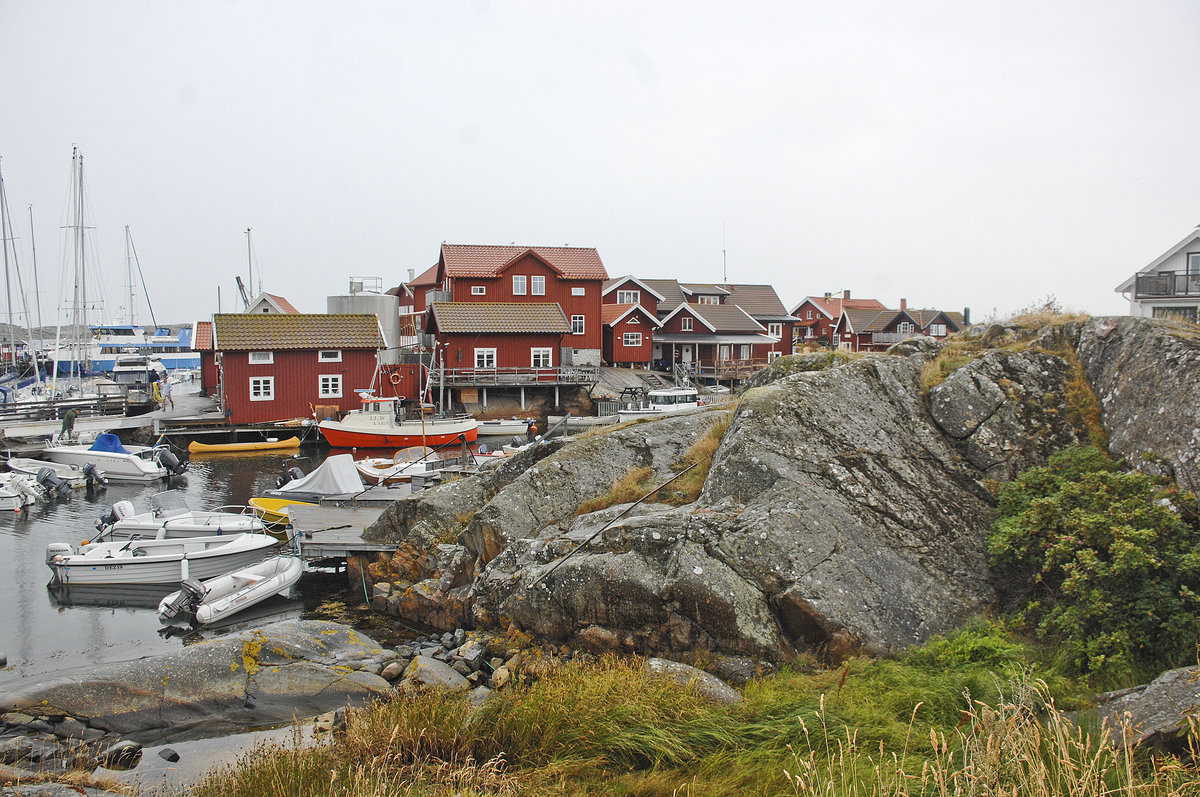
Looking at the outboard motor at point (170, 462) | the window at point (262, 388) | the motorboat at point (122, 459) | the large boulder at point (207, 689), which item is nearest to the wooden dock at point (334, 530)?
the large boulder at point (207, 689)

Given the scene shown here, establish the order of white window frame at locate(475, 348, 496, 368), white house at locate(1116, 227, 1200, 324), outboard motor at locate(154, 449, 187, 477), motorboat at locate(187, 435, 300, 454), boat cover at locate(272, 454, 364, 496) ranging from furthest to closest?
white window frame at locate(475, 348, 496, 368) → motorboat at locate(187, 435, 300, 454) → outboard motor at locate(154, 449, 187, 477) → white house at locate(1116, 227, 1200, 324) → boat cover at locate(272, 454, 364, 496)

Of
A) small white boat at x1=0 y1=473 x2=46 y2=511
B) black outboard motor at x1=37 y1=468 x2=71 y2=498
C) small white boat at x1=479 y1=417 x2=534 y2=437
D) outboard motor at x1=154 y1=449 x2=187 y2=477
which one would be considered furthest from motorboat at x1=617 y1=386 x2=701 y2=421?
small white boat at x1=0 y1=473 x2=46 y2=511

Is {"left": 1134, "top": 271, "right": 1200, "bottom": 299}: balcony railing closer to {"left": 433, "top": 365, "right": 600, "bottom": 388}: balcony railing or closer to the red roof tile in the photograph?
{"left": 433, "top": 365, "right": 600, "bottom": 388}: balcony railing

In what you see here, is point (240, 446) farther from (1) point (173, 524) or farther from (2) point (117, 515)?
(1) point (173, 524)

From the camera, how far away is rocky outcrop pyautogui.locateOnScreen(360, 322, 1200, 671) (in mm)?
9914

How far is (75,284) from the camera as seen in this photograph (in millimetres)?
48250

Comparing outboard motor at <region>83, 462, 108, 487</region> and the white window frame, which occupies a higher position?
the white window frame

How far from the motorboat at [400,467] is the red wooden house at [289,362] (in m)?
12.7

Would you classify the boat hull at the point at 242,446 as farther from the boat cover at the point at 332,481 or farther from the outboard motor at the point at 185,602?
the outboard motor at the point at 185,602

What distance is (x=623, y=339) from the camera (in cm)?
5200

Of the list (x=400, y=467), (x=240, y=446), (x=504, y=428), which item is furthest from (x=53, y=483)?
(x=504, y=428)

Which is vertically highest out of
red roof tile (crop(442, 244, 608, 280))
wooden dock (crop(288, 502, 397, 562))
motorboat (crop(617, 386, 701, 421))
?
red roof tile (crop(442, 244, 608, 280))

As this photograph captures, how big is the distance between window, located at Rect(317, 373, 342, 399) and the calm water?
1335cm

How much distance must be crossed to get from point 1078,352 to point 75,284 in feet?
186
